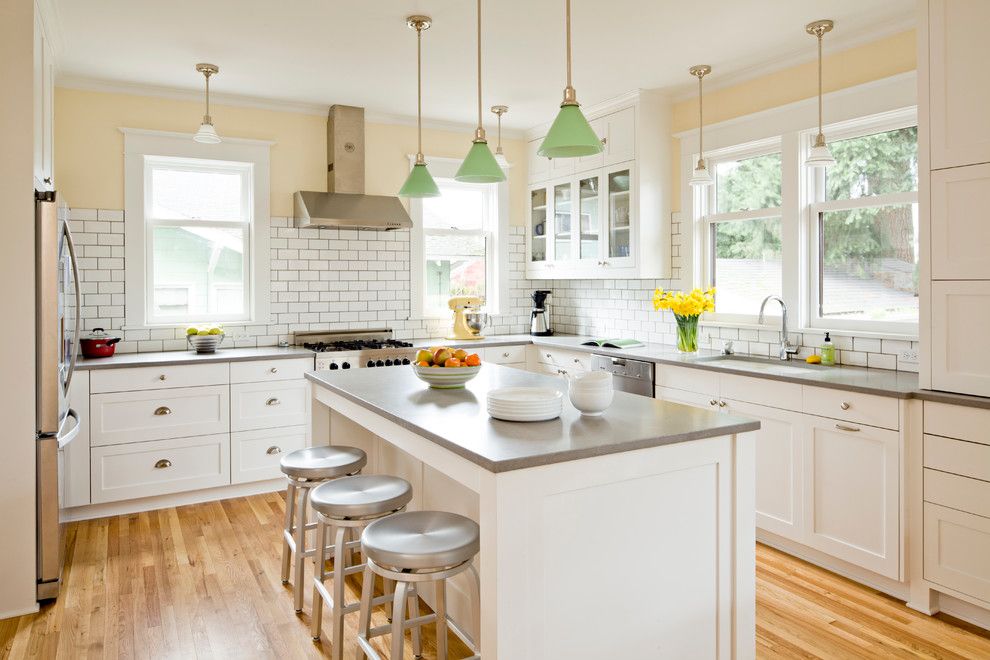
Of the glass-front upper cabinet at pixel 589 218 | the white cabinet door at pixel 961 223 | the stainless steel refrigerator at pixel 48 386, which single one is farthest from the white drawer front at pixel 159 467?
Result: the white cabinet door at pixel 961 223

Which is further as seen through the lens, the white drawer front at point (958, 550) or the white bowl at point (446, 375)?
the white bowl at point (446, 375)

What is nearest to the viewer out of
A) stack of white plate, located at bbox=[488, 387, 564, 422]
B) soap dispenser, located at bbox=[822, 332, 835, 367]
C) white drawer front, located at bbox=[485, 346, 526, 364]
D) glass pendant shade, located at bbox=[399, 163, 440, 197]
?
stack of white plate, located at bbox=[488, 387, 564, 422]

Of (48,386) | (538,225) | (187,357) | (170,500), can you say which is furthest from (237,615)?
(538,225)

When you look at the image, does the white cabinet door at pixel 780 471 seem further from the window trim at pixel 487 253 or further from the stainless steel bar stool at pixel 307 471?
the window trim at pixel 487 253

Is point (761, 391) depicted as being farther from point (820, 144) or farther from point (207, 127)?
point (207, 127)

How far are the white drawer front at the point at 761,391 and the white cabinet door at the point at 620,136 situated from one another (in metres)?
1.94

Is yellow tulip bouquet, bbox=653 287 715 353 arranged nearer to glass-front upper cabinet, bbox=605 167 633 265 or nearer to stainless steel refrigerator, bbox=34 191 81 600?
glass-front upper cabinet, bbox=605 167 633 265

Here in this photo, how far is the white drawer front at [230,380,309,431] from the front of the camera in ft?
15.3

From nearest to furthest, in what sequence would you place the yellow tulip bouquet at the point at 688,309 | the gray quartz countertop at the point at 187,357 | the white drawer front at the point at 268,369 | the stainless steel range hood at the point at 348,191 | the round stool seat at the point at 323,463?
the round stool seat at the point at 323,463 → the gray quartz countertop at the point at 187,357 → the yellow tulip bouquet at the point at 688,309 → the white drawer front at the point at 268,369 → the stainless steel range hood at the point at 348,191

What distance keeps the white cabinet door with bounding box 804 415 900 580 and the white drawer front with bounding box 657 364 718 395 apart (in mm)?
649

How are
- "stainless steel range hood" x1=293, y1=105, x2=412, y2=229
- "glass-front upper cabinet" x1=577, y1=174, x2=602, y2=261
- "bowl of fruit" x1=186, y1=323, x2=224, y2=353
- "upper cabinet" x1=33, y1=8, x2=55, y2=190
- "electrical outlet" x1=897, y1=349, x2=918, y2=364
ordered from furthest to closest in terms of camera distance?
"glass-front upper cabinet" x1=577, y1=174, x2=602, y2=261
"stainless steel range hood" x1=293, y1=105, x2=412, y2=229
"bowl of fruit" x1=186, y1=323, x2=224, y2=353
"electrical outlet" x1=897, y1=349, x2=918, y2=364
"upper cabinet" x1=33, y1=8, x2=55, y2=190

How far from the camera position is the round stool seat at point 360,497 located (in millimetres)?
2496

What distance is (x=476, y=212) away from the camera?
6258 millimetres

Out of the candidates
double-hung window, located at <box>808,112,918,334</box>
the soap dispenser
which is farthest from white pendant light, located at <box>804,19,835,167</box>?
the soap dispenser
